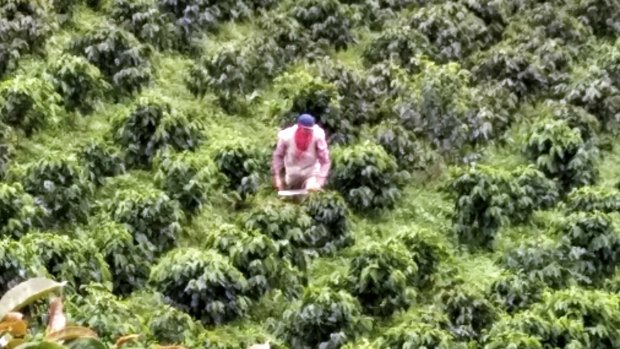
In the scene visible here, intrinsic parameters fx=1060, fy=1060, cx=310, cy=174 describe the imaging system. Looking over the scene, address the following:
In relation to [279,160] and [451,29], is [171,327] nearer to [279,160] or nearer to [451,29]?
[279,160]

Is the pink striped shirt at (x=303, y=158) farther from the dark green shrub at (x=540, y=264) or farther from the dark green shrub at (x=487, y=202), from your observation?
the dark green shrub at (x=540, y=264)

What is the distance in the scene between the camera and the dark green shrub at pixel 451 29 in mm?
10969

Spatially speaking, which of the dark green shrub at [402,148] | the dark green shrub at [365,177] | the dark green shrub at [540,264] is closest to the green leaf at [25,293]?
the dark green shrub at [540,264]

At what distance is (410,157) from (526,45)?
8.30ft

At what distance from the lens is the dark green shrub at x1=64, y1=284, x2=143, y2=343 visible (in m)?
5.72

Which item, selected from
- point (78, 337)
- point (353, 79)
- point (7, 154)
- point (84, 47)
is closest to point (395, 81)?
point (353, 79)

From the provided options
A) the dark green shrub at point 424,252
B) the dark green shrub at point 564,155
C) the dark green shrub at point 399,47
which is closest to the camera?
the dark green shrub at point 424,252

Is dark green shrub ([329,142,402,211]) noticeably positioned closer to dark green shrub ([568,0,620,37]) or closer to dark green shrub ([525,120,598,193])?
dark green shrub ([525,120,598,193])

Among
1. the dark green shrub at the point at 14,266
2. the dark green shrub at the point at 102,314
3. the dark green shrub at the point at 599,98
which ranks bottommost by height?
the dark green shrub at the point at 102,314

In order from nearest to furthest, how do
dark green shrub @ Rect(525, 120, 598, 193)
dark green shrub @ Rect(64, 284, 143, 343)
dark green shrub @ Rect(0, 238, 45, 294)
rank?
dark green shrub @ Rect(64, 284, 143, 343) < dark green shrub @ Rect(0, 238, 45, 294) < dark green shrub @ Rect(525, 120, 598, 193)

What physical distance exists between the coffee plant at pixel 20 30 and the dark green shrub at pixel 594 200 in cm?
513

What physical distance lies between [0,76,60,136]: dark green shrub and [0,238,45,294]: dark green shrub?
2498mm

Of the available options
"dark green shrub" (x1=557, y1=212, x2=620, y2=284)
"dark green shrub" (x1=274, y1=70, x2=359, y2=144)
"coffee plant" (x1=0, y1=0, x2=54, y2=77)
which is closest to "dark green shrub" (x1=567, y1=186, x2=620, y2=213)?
"dark green shrub" (x1=557, y1=212, x2=620, y2=284)

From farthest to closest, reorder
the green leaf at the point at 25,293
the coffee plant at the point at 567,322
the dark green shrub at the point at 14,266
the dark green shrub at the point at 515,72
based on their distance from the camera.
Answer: the dark green shrub at the point at 515,72, the coffee plant at the point at 567,322, the dark green shrub at the point at 14,266, the green leaf at the point at 25,293
